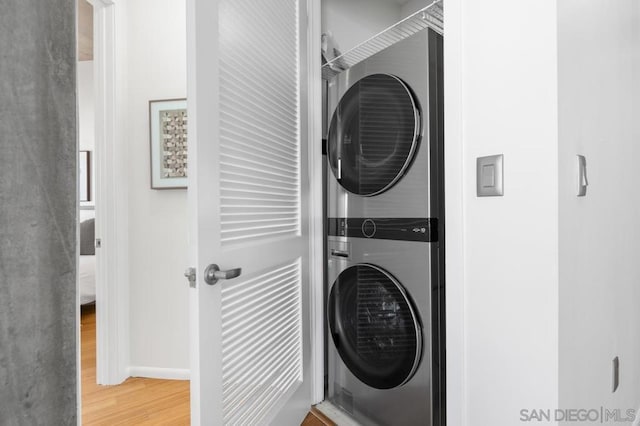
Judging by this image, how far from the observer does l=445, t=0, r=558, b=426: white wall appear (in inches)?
35.2

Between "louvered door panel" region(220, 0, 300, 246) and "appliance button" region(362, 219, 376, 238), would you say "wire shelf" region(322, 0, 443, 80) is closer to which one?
"louvered door panel" region(220, 0, 300, 246)

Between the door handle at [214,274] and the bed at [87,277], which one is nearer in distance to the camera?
the door handle at [214,274]

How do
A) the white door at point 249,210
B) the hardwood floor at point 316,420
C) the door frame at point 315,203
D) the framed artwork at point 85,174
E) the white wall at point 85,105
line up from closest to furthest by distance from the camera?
the white door at point 249,210 < the hardwood floor at point 316,420 < the door frame at point 315,203 < the white wall at point 85,105 < the framed artwork at point 85,174

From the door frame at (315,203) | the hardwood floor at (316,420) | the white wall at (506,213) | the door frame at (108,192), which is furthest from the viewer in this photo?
the door frame at (108,192)

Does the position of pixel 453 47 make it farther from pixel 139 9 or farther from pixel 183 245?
pixel 139 9

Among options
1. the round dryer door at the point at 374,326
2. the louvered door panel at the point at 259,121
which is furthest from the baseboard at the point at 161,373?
the louvered door panel at the point at 259,121

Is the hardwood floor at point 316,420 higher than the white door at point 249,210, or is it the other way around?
the white door at point 249,210

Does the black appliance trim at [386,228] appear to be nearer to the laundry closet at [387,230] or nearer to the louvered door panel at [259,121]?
the laundry closet at [387,230]

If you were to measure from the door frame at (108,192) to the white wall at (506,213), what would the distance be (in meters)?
2.00

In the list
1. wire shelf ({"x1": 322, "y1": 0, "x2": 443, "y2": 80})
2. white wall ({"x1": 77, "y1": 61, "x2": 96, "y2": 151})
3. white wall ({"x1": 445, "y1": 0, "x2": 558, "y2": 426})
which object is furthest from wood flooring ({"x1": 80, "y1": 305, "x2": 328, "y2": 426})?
white wall ({"x1": 77, "y1": 61, "x2": 96, "y2": 151})

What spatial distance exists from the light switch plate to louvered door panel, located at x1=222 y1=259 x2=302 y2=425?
78 cm

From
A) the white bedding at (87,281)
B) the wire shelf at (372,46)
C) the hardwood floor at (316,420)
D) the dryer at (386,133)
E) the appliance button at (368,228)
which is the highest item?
the wire shelf at (372,46)

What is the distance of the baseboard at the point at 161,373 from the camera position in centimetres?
234

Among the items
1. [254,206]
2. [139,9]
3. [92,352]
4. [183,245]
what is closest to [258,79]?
[254,206]
